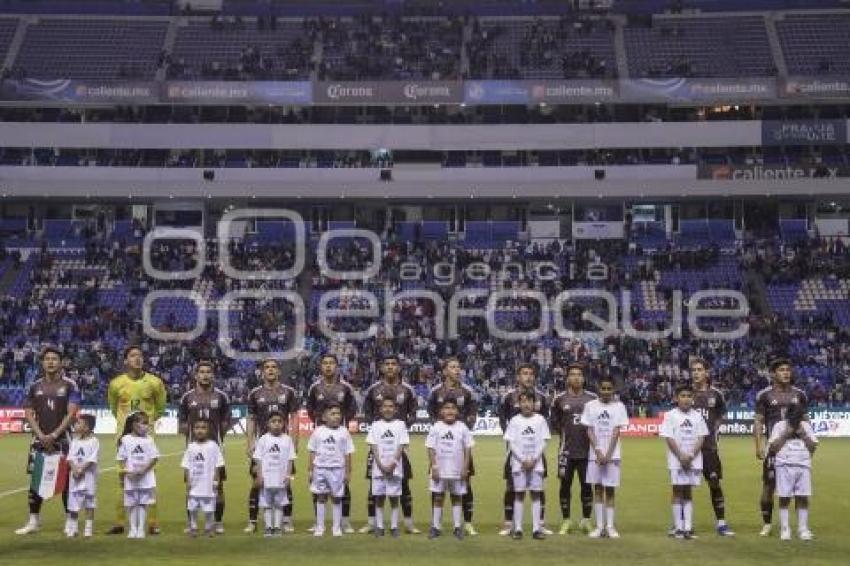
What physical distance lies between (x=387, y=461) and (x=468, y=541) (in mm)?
1699

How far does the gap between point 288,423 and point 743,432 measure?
3370cm

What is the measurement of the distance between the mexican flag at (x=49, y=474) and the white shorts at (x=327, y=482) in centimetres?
352

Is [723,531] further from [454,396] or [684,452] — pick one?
[454,396]

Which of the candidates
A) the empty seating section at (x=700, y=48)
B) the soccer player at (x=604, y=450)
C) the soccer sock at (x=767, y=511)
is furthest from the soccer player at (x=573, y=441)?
the empty seating section at (x=700, y=48)

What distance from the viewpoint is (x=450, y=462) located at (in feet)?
58.2

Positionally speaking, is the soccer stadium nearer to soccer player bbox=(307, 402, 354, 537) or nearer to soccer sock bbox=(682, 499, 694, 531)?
soccer player bbox=(307, 402, 354, 537)

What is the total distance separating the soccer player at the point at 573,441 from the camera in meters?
18.3

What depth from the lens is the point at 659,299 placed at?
59219 millimetres

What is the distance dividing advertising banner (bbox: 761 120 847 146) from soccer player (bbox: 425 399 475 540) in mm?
50756

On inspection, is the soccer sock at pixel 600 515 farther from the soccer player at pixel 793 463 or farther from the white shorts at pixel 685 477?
the soccer player at pixel 793 463

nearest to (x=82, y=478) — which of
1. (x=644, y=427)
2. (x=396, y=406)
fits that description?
(x=396, y=406)

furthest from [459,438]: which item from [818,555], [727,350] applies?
[727,350]

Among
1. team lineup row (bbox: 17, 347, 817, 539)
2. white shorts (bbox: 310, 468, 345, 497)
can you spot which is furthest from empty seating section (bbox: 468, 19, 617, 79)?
white shorts (bbox: 310, 468, 345, 497)

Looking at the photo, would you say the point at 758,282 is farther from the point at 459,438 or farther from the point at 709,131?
the point at 459,438
